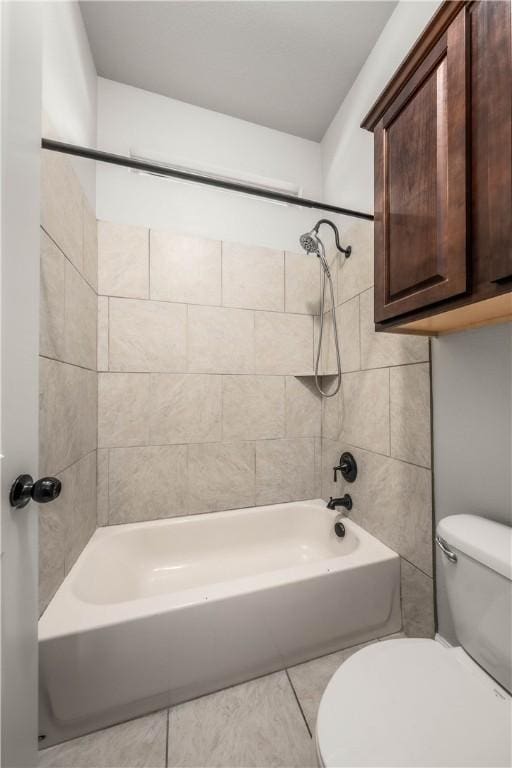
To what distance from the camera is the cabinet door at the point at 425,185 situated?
681 mm

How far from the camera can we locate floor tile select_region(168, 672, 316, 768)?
2.82 ft

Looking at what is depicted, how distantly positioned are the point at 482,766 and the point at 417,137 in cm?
140

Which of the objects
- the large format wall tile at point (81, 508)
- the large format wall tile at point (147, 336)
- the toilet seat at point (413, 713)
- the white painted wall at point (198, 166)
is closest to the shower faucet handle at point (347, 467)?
the toilet seat at point (413, 713)

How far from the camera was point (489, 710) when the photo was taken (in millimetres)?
635

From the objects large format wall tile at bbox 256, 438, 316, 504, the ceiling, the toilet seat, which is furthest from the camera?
large format wall tile at bbox 256, 438, 316, 504

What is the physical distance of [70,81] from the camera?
122 centimetres

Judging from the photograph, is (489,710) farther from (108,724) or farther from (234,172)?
(234,172)

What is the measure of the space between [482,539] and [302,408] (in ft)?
3.79

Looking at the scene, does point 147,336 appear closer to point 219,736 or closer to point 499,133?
point 499,133

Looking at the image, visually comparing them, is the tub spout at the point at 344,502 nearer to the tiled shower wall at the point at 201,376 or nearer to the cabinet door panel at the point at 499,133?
the tiled shower wall at the point at 201,376

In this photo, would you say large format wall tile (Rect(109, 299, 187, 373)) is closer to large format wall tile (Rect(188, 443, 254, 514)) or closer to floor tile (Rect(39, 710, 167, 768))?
large format wall tile (Rect(188, 443, 254, 514))

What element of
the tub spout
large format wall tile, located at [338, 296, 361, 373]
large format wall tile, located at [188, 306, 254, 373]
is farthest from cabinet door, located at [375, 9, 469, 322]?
the tub spout

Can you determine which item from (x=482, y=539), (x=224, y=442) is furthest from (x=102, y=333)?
(x=482, y=539)

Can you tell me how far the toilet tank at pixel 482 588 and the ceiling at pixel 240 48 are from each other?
2135mm
